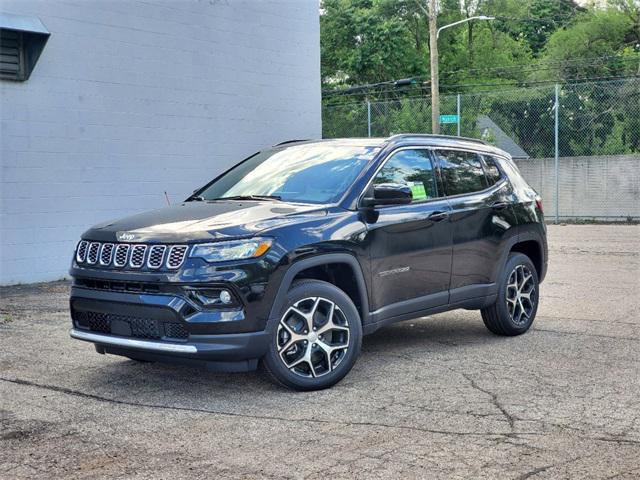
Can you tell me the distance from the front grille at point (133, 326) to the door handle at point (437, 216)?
2400 mm

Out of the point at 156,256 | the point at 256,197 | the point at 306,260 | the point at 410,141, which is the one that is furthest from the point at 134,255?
the point at 410,141

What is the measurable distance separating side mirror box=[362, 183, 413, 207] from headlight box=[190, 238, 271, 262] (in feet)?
3.66

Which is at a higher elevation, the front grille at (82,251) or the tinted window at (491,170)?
the tinted window at (491,170)

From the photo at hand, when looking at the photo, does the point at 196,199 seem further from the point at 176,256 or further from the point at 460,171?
the point at 460,171

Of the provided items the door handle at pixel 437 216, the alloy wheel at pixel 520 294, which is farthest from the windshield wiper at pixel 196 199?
the alloy wheel at pixel 520 294

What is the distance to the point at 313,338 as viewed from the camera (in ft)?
18.8

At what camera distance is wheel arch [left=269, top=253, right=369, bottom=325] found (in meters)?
5.55

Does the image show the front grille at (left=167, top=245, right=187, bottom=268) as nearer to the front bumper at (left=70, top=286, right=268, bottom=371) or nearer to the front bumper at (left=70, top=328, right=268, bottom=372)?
the front bumper at (left=70, top=286, right=268, bottom=371)

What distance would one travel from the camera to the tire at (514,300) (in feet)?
24.9

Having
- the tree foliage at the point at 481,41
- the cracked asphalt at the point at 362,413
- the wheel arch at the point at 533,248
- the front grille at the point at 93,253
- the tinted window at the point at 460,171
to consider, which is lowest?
the cracked asphalt at the point at 362,413

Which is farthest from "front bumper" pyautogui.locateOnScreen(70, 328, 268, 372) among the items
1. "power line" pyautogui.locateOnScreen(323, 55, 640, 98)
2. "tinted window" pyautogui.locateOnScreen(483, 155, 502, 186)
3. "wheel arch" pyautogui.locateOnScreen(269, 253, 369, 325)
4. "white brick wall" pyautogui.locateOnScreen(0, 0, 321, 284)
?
"power line" pyautogui.locateOnScreen(323, 55, 640, 98)

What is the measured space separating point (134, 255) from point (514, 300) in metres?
3.75

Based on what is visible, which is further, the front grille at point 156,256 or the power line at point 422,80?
the power line at point 422,80

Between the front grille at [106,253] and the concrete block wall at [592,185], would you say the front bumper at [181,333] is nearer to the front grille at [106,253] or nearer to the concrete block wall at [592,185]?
the front grille at [106,253]
